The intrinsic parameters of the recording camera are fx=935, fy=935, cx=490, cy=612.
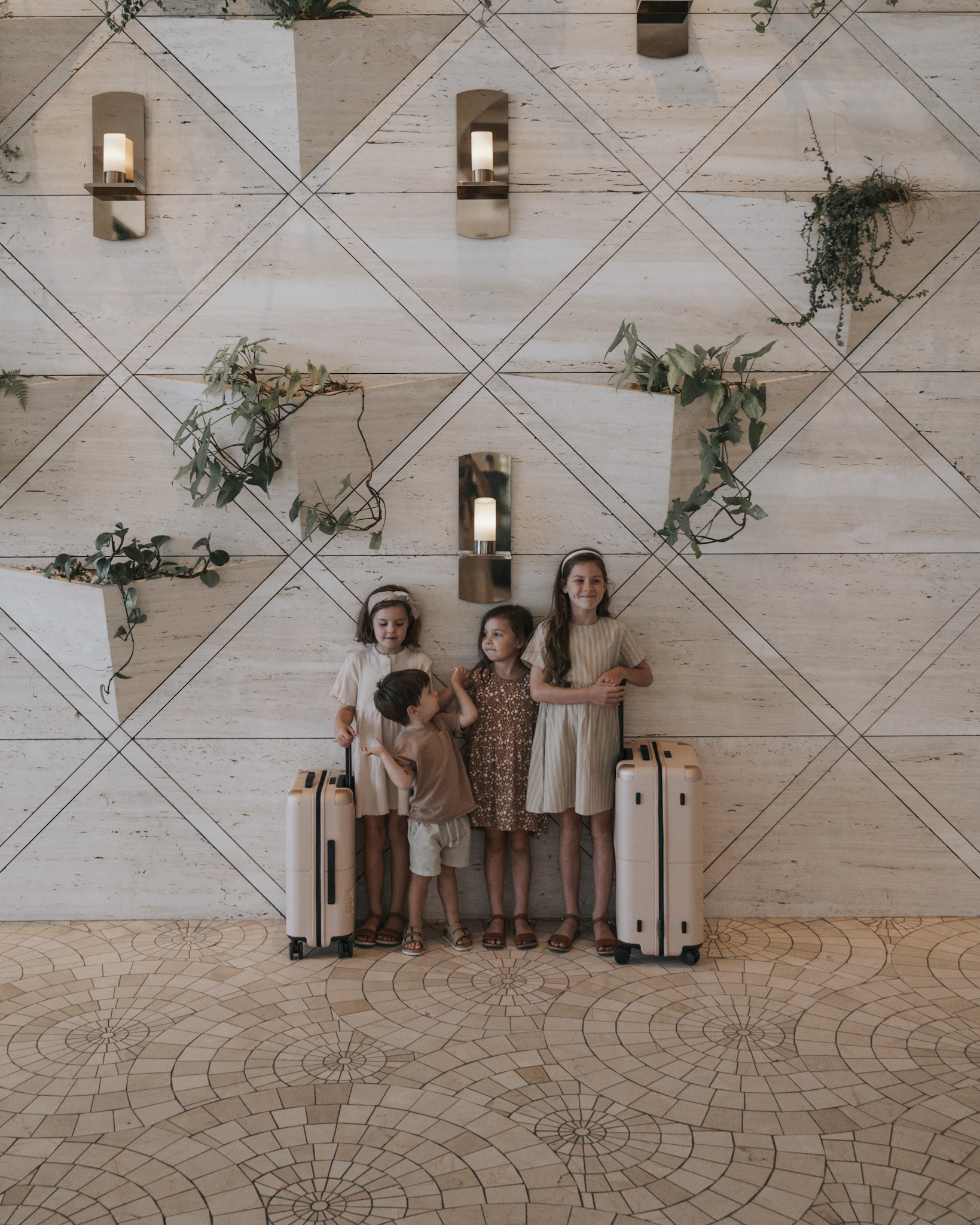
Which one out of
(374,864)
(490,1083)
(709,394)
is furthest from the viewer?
(374,864)

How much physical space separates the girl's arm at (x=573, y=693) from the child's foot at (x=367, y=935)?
1035 mm

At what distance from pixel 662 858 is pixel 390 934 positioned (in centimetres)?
104

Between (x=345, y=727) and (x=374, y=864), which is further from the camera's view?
(x=374, y=864)

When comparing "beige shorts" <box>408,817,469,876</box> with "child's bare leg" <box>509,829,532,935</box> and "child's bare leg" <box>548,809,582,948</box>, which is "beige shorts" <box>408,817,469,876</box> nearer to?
"child's bare leg" <box>509,829,532,935</box>

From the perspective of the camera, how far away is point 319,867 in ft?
10.7

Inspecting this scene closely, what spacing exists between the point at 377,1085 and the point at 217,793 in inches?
57.6

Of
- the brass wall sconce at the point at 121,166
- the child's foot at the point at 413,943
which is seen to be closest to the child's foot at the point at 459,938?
the child's foot at the point at 413,943

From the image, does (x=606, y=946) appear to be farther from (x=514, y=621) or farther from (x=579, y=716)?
(x=514, y=621)

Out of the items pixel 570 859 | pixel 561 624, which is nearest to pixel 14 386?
pixel 561 624

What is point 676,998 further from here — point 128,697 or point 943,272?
point 943,272

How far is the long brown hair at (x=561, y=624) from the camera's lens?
3381 mm

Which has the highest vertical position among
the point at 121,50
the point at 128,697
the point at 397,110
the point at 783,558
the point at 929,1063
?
the point at 121,50

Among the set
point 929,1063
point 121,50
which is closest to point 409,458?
point 121,50

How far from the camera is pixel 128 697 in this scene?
3.51 m
